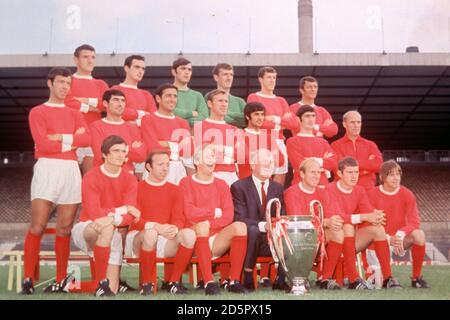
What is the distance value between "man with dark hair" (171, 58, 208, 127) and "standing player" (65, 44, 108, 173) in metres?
0.84

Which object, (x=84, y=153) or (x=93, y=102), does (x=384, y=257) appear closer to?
(x=84, y=153)

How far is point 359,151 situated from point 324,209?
1445mm

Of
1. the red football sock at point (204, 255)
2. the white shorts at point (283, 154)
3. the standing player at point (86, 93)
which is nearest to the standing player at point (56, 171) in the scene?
the standing player at point (86, 93)

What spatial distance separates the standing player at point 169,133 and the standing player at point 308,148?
46.0 inches

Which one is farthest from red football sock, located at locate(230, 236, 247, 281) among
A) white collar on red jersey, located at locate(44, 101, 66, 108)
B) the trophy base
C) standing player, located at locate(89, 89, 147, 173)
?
white collar on red jersey, located at locate(44, 101, 66, 108)

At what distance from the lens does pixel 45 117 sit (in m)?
4.81

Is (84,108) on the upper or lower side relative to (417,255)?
upper

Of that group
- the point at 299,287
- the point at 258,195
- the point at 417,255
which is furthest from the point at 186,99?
the point at 417,255

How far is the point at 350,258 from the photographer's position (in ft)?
15.5

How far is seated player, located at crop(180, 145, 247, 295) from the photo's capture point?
430 cm
